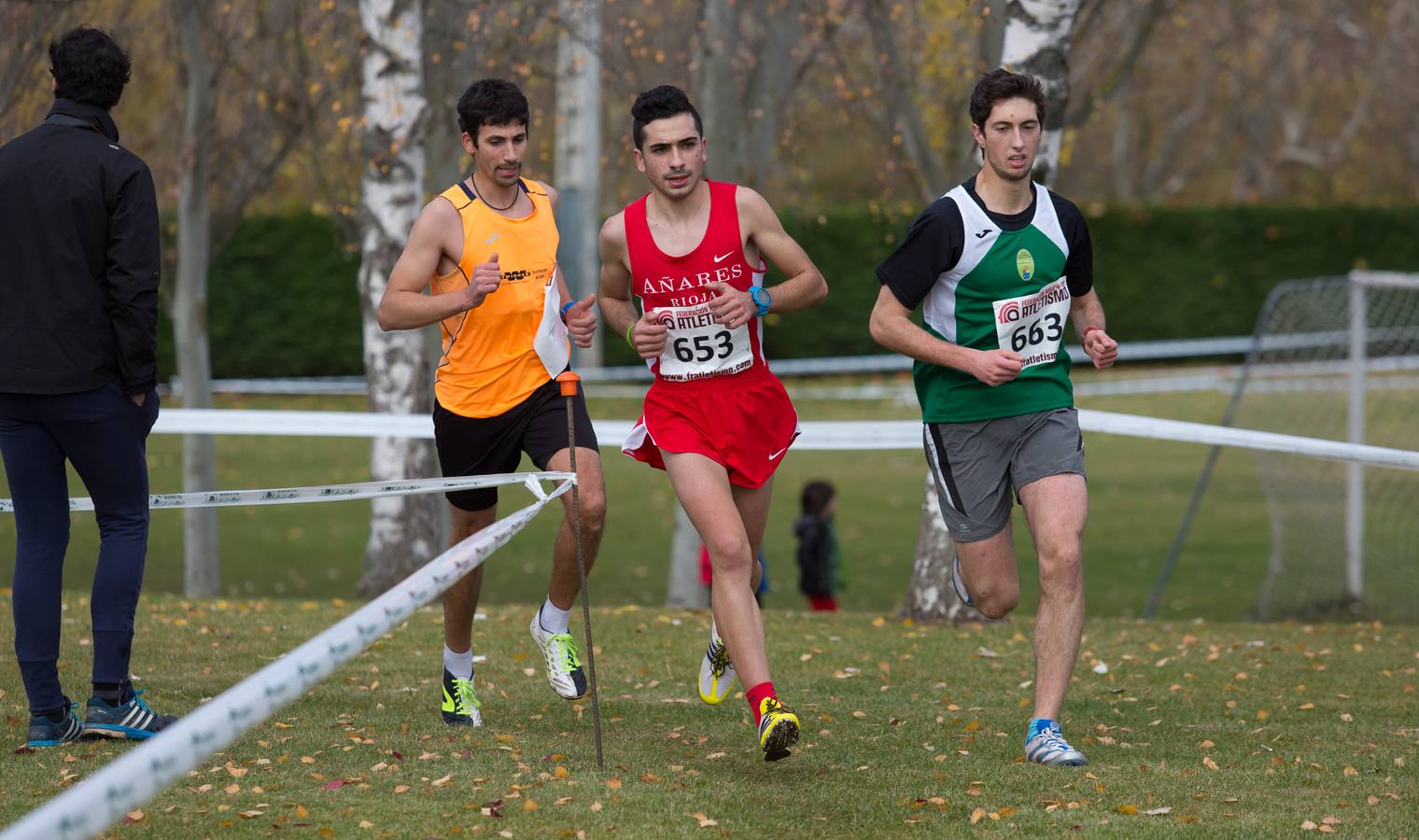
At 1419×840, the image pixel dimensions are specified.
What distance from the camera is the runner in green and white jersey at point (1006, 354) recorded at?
18.6 feet

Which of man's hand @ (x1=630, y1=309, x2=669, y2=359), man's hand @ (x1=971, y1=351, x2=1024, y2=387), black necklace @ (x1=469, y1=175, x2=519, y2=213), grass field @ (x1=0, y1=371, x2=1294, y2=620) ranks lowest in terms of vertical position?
grass field @ (x1=0, y1=371, x2=1294, y2=620)

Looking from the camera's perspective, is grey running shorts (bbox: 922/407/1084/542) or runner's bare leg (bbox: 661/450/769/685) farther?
grey running shorts (bbox: 922/407/1084/542)

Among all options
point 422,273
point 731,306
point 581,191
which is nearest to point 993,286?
point 731,306

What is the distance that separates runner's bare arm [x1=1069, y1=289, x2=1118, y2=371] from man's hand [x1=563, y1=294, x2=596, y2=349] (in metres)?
1.64

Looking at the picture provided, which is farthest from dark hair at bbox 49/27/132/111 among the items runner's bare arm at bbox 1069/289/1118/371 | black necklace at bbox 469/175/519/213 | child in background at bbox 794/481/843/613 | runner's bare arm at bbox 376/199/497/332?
child in background at bbox 794/481/843/613

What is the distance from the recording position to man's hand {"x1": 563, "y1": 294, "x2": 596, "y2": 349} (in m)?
5.71

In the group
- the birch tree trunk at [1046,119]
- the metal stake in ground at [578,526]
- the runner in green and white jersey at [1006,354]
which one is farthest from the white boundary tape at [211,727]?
the birch tree trunk at [1046,119]

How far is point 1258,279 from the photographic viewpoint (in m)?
33.8

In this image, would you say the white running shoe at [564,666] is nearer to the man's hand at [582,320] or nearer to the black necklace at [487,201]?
the man's hand at [582,320]

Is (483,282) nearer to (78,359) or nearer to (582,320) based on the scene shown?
(582,320)

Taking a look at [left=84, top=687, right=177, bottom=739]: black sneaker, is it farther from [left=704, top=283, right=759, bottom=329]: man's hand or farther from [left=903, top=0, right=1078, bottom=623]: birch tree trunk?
[left=903, top=0, right=1078, bottom=623]: birch tree trunk

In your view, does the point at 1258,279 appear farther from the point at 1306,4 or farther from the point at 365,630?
the point at 365,630

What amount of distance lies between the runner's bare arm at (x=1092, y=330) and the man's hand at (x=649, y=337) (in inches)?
55.2

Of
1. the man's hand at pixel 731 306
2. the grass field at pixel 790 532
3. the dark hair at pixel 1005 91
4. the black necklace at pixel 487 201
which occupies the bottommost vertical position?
the grass field at pixel 790 532
